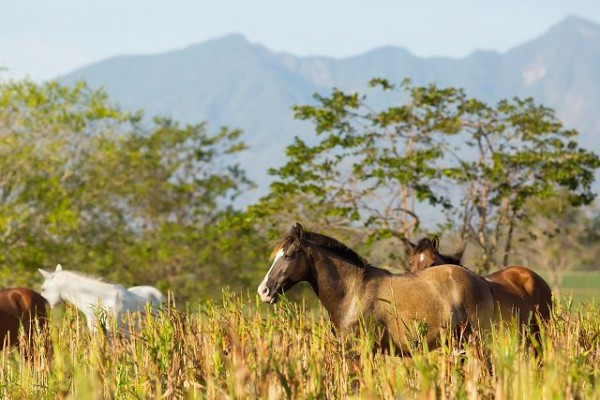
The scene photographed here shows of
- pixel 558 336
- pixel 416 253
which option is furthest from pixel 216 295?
pixel 558 336

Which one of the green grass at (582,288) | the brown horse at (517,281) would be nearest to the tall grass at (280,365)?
the green grass at (582,288)

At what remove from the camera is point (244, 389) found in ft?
18.5

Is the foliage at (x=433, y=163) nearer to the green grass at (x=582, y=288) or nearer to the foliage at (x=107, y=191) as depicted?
the green grass at (x=582, y=288)

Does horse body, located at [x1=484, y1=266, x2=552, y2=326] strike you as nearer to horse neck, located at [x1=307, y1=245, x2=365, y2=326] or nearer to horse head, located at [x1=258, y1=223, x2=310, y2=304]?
horse neck, located at [x1=307, y1=245, x2=365, y2=326]

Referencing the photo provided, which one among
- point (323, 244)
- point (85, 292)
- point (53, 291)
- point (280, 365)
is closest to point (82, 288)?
point (85, 292)

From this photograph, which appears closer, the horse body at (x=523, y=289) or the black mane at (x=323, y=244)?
the black mane at (x=323, y=244)

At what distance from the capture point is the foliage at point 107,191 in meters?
31.8

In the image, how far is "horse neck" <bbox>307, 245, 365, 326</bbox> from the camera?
897 centimetres

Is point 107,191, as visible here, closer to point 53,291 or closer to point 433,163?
point 433,163

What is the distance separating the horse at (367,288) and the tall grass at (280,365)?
53 cm

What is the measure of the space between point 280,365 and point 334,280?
8.26 ft

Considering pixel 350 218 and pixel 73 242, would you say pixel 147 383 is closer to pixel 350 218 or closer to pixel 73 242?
pixel 350 218

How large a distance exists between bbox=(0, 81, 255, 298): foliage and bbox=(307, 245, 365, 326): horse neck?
1871 centimetres

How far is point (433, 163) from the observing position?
22.6 metres
